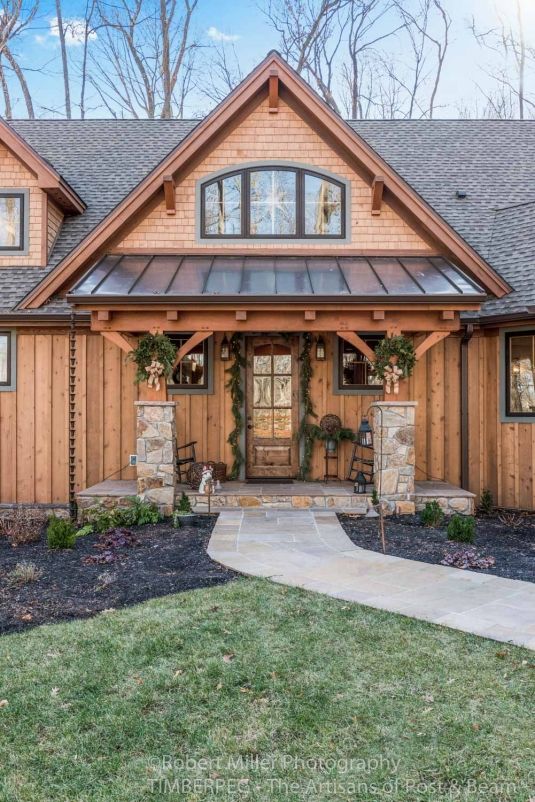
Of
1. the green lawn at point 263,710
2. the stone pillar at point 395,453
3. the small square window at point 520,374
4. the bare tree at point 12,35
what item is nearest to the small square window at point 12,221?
the stone pillar at point 395,453

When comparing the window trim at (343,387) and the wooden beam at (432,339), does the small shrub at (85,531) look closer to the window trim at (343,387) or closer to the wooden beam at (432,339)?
the window trim at (343,387)

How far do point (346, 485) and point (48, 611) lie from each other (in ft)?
16.9

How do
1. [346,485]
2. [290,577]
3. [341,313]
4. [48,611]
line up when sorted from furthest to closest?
1. [346,485]
2. [341,313]
3. [290,577]
4. [48,611]

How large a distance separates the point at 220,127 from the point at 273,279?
241 cm

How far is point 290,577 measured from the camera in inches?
205

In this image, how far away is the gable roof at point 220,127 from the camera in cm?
823

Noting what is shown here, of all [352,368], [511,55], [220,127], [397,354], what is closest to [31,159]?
[220,127]

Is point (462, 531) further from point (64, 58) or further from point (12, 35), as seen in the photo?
point (64, 58)

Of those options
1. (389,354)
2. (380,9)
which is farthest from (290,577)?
(380,9)

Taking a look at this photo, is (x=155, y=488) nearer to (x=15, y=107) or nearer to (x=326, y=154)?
(x=326, y=154)

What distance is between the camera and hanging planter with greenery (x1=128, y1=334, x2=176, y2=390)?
7.69 metres

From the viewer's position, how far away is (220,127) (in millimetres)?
8438

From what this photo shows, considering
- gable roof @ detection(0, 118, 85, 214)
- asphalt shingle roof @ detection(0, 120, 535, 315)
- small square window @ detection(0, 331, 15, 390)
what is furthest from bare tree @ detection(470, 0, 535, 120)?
small square window @ detection(0, 331, 15, 390)

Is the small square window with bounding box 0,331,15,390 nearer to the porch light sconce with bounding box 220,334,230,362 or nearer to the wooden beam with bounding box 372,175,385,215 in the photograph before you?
the porch light sconce with bounding box 220,334,230,362
